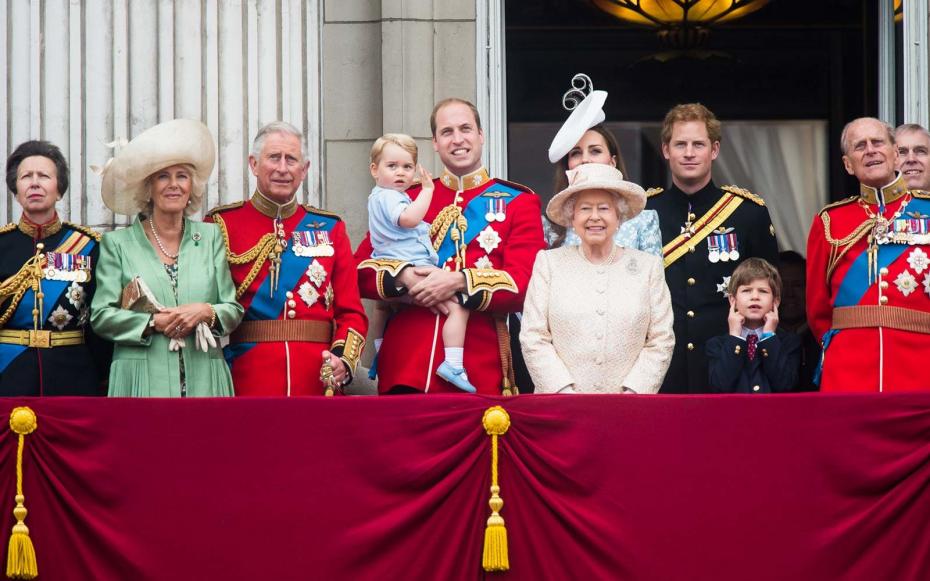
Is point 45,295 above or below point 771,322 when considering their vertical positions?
above

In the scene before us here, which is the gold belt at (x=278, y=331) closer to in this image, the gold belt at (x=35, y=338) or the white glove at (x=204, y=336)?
the white glove at (x=204, y=336)

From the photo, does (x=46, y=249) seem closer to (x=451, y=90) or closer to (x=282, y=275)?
(x=282, y=275)

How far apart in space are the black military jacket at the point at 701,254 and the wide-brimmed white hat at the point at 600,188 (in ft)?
1.81

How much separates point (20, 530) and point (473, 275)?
7.09 ft

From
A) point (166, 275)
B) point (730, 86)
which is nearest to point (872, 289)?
point (166, 275)

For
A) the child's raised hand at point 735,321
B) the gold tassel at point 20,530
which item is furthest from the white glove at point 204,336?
the child's raised hand at point 735,321

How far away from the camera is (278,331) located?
311 inches

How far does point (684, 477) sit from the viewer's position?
6840 mm

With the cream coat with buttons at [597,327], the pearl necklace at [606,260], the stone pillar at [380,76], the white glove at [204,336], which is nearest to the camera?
the cream coat with buttons at [597,327]

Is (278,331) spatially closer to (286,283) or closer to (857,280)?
(286,283)

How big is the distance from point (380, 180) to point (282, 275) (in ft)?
1.96

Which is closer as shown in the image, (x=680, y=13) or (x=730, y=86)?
(x=680, y=13)

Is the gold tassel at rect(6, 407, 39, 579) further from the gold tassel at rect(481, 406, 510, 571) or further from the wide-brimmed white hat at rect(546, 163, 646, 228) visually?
the wide-brimmed white hat at rect(546, 163, 646, 228)

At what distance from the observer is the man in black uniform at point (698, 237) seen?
8.19 meters
